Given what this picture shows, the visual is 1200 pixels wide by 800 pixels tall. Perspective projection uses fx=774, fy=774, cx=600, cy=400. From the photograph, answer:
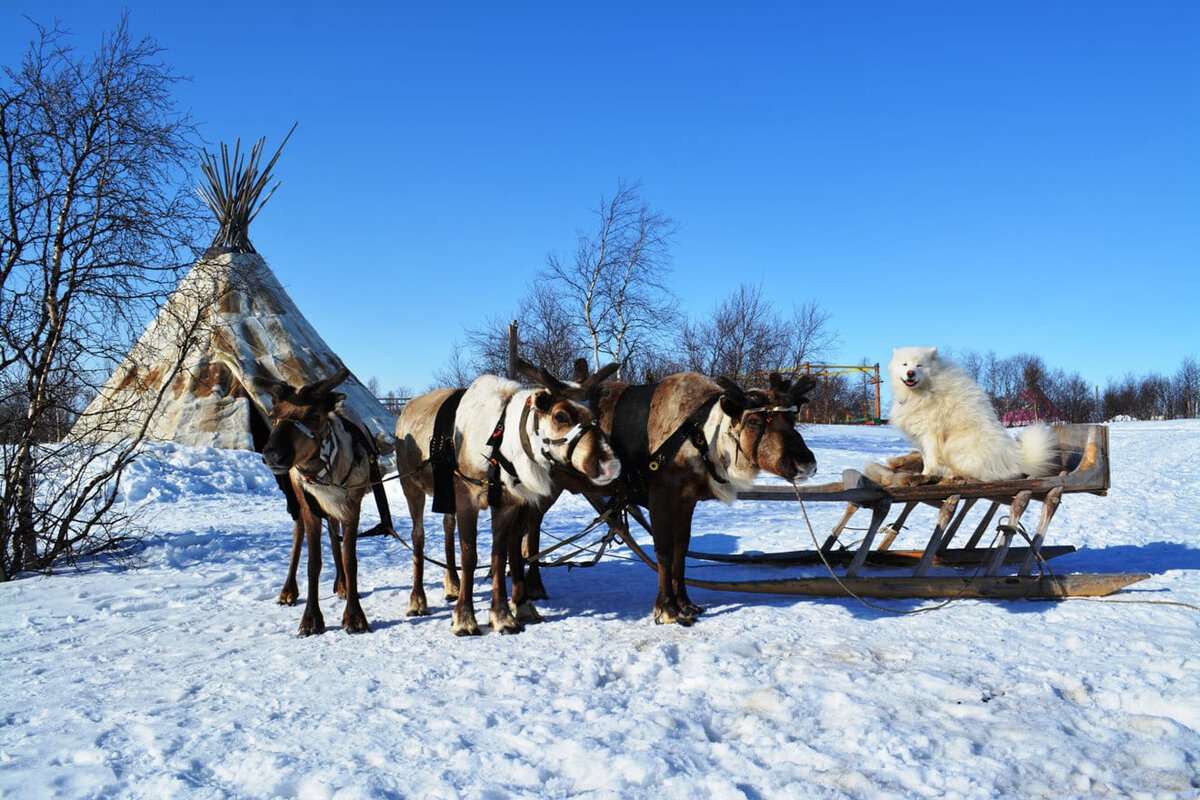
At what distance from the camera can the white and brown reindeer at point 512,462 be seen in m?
5.64

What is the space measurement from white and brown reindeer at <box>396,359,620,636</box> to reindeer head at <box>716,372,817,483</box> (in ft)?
3.29

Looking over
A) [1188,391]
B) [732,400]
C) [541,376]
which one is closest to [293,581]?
[541,376]

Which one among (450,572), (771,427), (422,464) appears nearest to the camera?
Answer: (771,427)

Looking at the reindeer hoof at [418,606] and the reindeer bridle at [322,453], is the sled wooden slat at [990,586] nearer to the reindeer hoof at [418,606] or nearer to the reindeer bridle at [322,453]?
the reindeer hoof at [418,606]

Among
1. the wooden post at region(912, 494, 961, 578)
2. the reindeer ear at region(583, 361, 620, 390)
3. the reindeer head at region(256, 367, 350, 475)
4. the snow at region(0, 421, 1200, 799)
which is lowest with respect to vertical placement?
the snow at region(0, 421, 1200, 799)

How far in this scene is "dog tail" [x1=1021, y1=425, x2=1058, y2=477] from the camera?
6668 millimetres

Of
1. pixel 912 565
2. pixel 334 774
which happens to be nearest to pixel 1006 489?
pixel 912 565

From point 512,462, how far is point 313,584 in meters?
1.79

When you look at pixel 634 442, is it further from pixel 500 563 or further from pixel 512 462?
pixel 500 563

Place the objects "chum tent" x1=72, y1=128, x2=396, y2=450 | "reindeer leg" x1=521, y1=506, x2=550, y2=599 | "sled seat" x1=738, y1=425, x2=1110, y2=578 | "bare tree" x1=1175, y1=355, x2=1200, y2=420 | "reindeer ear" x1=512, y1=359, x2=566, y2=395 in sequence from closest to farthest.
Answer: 1. "reindeer ear" x1=512, y1=359, x2=566, y2=395
2. "sled seat" x1=738, y1=425, x2=1110, y2=578
3. "reindeer leg" x1=521, y1=506, x2=550, y2=599
4. "chum tent" x1=72, y1=128, x2=396, y2=450
5. "bare tree" x1=1175, y1=355, x2=1200, y2=420

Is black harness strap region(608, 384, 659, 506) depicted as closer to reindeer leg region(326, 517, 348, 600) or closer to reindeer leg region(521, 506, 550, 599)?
reindeer leg region(521, 506, 550, 599)

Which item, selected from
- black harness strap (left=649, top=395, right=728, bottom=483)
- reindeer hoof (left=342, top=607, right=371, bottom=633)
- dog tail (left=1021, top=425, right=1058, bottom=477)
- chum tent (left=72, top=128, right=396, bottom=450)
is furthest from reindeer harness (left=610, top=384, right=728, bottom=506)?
chum tent (left=72, top=128, right=396, bottom=450)

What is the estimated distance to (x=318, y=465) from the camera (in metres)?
5.85

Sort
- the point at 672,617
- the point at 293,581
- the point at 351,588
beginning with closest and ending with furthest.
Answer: the point at 351,588, the point at 672,617, the point at 293,581
